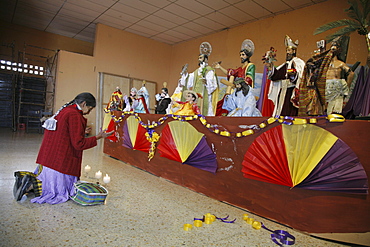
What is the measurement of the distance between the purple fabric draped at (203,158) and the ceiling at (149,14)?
5.58 m

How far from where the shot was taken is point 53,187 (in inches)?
97.5

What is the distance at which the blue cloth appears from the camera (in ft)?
10.4

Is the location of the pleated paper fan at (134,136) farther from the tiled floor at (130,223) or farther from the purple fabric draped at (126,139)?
the tiled floor at (130,223)

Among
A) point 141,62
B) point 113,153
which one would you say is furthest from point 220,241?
point 141,62

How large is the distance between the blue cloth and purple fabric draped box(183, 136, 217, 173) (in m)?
0.62

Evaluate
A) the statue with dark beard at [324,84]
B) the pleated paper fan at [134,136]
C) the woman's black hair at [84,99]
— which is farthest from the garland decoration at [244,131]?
the woman's black hair at [84,99]

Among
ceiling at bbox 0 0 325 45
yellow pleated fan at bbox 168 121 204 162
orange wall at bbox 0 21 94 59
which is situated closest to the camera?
yellow pleated fan at bbox 168 121 204 162

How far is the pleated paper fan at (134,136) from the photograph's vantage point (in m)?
4.19

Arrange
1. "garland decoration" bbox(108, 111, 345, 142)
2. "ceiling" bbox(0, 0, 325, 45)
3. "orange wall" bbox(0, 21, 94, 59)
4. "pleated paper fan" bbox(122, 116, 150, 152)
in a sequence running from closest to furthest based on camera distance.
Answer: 1. "garland decoration" bbox(108, 111, 345, 142)
2. "pleated paper fan" bbox(122, 116, 150, 152)
3. "ceiling" bbox(0, 0, 325, 45)
4. "orange wall" bbox(0, 21, 94, 59)

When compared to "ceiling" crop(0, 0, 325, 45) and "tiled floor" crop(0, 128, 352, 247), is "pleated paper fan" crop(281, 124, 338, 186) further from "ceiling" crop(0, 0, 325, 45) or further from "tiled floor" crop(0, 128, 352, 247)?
"ceiling" crop(0, 0, 325, 45)

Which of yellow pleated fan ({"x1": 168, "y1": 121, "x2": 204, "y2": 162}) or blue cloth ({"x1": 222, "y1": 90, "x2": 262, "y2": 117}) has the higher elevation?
blue cloth ({"x1": 222, "y1": 90, "x2": 262, "y2": 117})

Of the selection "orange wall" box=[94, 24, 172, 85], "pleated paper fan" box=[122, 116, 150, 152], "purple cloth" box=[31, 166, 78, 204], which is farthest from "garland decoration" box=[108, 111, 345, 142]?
"orange wall" box=[94, 24, 172, 85]

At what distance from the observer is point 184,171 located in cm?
332

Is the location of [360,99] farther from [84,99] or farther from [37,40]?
[37,40]
